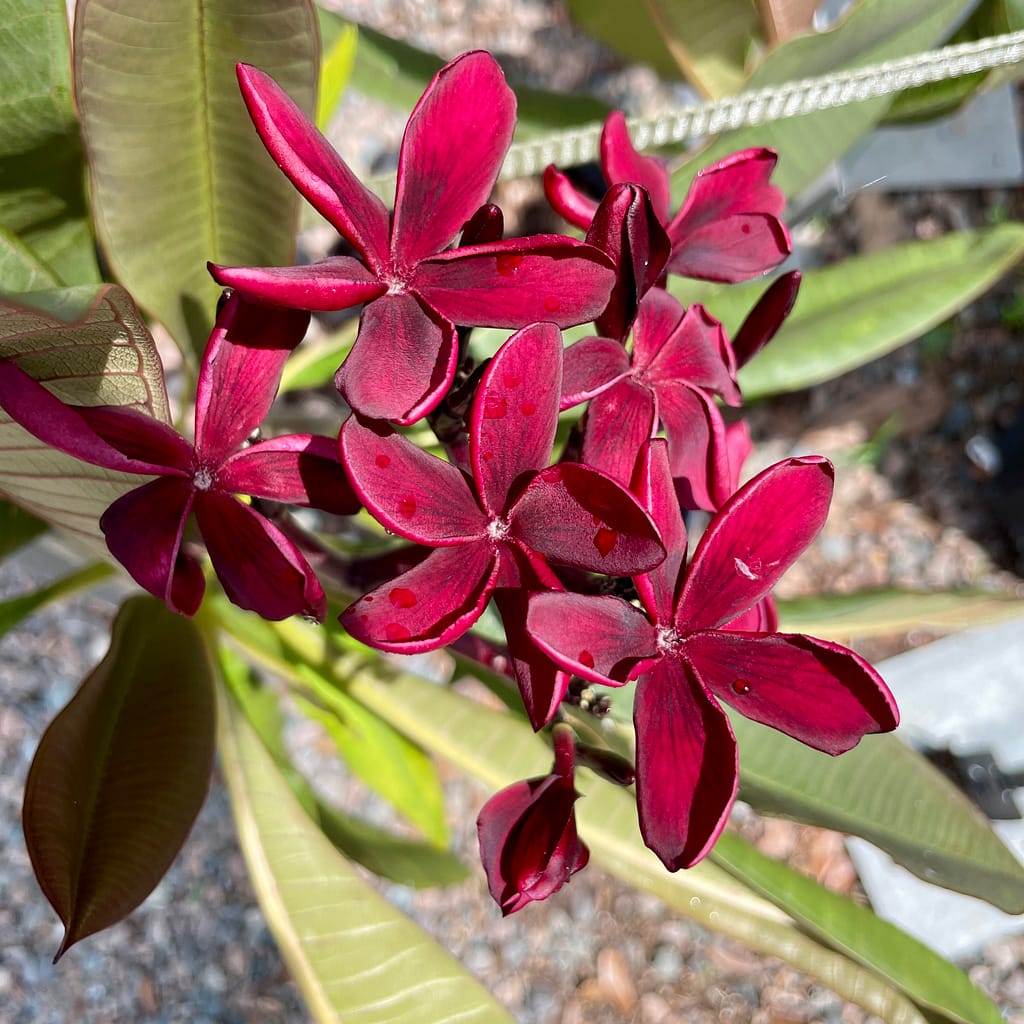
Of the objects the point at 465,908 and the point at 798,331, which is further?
the point at 465,908

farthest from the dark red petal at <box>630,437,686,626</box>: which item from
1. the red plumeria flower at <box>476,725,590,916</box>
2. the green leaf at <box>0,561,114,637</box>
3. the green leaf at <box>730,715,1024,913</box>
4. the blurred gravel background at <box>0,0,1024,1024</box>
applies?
the blurred gravel background at <box>0,0,1024,1024</box>

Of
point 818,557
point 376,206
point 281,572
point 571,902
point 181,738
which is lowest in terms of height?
point 571,902

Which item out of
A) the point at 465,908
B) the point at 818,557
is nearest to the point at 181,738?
the point at 465,908

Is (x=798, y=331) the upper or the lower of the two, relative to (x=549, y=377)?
lower

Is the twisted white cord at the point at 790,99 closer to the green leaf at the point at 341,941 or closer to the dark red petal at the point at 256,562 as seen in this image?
the dark red petal at the point at 256,562

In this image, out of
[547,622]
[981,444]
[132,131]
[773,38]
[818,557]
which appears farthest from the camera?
[981,444]

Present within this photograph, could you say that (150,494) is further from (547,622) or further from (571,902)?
(571,902)
